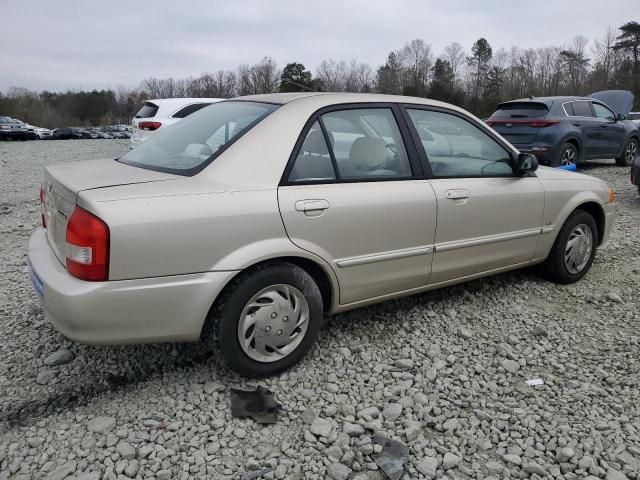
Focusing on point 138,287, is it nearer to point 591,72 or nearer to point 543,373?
point 543,373

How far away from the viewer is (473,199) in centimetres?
357

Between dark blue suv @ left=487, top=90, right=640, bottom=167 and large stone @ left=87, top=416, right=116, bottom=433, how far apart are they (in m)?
8.55

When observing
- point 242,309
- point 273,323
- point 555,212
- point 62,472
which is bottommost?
point 62,472

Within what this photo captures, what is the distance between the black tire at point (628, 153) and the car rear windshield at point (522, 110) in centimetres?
309

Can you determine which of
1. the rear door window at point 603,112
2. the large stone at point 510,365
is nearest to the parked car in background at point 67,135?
the rear door window at point 603,112

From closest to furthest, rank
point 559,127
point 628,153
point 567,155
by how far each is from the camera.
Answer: point 559,127 → point 567,155 → point 628,153

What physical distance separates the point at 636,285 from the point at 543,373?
1.96 meters

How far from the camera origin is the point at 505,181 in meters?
3.82

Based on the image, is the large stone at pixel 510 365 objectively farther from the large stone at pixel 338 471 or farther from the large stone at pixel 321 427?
the large stone at pixel 338 471

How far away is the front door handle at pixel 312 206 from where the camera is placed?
281 centimetres

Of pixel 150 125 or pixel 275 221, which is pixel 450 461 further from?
pixel 150 125

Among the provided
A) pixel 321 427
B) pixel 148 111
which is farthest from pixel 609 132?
pixel 321 427

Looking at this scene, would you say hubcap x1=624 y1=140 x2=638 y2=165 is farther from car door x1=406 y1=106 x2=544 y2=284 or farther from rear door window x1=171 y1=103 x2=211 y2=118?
car door x1=406 y1=106 x2=544 y2=284

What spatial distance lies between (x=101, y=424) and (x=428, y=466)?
1.54 meters
